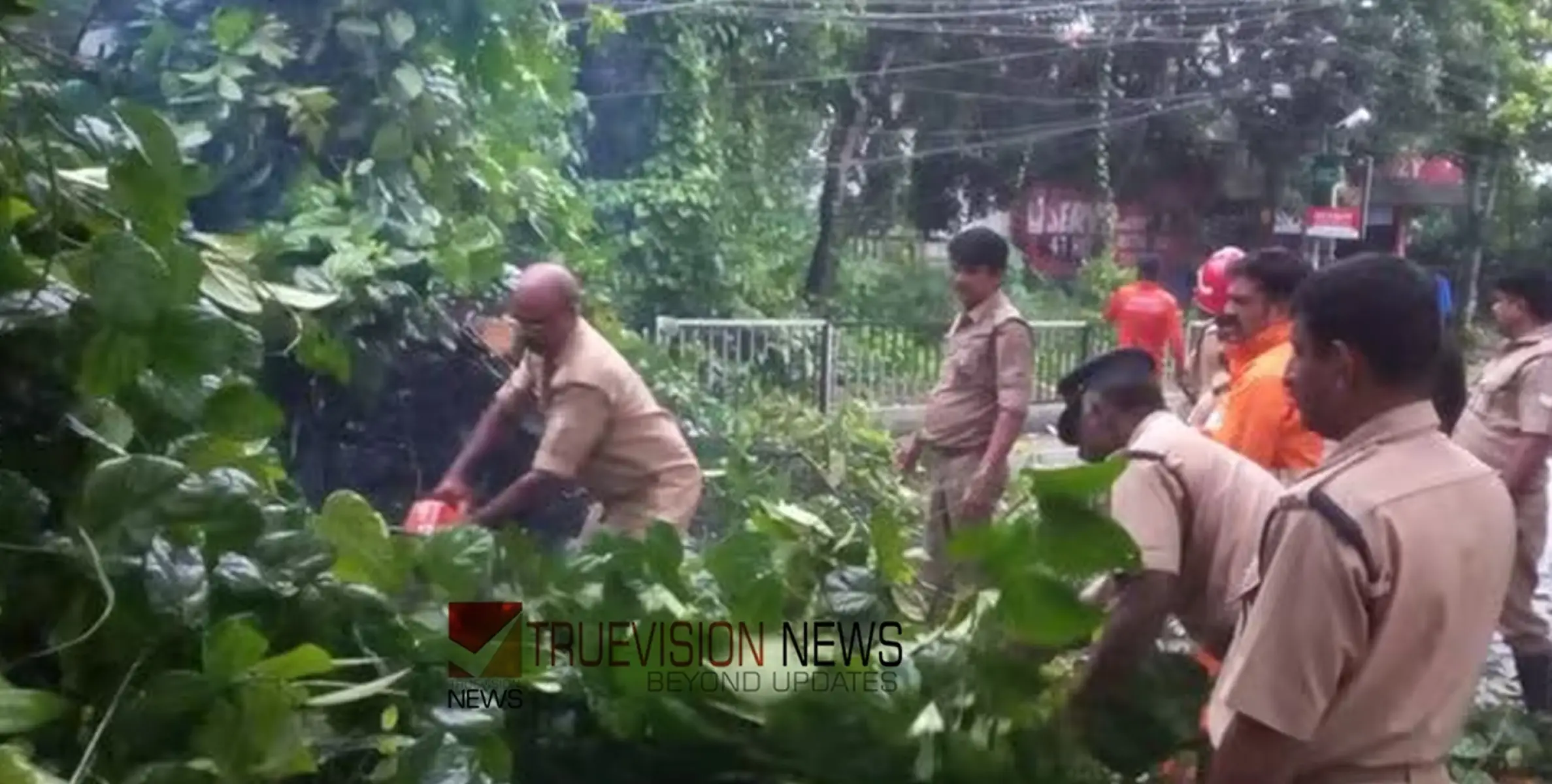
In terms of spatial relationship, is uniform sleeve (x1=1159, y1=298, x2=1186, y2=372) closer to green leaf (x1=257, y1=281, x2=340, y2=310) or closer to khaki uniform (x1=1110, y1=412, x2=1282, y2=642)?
khaki uniform (x1=1110, y1=412, x2=1282, y2=642)

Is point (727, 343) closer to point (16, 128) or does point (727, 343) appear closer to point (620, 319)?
point (620, 319)

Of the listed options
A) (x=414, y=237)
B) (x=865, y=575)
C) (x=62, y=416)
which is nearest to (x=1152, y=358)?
(x=865, y=575)

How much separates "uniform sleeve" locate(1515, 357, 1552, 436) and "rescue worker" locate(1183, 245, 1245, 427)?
33.3 inches

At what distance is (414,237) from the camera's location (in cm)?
248

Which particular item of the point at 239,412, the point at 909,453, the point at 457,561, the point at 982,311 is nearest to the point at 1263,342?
the point at 982,311

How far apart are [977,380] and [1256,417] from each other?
2.08 feet

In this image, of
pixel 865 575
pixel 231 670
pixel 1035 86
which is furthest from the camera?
pixel 1035 86

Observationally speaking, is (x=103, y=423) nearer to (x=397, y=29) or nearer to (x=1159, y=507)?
(x=1159, y=507)

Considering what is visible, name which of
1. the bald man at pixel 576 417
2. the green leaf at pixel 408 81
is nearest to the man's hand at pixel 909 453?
the bald man at pixel 576 417

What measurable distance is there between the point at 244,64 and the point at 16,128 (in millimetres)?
1255

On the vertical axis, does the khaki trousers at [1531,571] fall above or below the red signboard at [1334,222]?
below

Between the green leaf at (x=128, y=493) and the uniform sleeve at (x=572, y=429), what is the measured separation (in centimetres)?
145

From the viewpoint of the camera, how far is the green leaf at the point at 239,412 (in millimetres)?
1211

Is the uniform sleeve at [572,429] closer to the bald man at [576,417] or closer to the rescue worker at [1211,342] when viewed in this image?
the bald man at [576,417]
